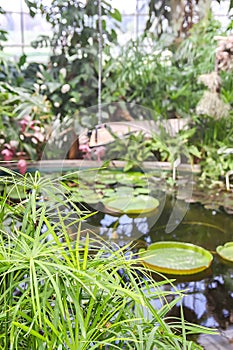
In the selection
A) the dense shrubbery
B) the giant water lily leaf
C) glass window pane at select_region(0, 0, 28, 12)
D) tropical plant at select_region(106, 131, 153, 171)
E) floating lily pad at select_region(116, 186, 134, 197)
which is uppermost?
glass window pane at select_region(0, 0, 28, 12)

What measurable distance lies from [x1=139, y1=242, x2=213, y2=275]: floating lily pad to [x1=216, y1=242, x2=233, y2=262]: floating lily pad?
6cm

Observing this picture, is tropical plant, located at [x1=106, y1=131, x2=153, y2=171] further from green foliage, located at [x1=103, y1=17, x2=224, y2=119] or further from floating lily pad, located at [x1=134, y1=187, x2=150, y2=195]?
floating lily pad, located at [x1=134, y1=187, x2=150, y2=195]

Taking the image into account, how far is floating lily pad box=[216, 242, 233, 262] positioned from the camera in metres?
1.85

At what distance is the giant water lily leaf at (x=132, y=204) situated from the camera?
2.34 m

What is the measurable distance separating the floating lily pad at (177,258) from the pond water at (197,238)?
0.09 ft

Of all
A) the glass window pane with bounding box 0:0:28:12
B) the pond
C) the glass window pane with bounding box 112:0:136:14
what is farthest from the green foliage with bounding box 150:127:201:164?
the glass window pane with bounding box 0:0:28:12

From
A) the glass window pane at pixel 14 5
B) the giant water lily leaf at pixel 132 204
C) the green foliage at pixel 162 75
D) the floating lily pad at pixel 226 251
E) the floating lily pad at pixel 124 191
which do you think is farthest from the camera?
the green foliage at pixel 162 75

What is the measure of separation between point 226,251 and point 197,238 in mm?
204

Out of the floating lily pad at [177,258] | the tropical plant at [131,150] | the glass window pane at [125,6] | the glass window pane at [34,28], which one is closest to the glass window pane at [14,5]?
the glass window pane at [34,28]

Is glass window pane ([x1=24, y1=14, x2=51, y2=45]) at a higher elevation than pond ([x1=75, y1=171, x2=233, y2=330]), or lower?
higher

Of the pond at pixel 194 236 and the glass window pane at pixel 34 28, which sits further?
the glass window pane at pixel 34 28

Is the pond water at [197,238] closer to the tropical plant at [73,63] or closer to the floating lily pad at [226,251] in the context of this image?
the floating lily pad at [226,251]

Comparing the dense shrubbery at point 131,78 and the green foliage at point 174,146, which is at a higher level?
the dense shrubbery at point 131,78

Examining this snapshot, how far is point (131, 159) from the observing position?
9.74ft
